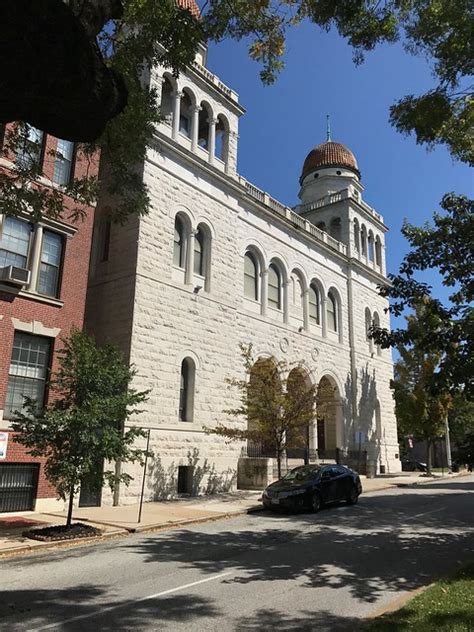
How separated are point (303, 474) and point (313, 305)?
15711mm

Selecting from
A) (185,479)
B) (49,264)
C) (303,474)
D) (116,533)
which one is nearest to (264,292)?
(185,479)

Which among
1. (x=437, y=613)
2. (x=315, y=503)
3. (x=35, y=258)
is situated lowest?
(x=437, y=613)

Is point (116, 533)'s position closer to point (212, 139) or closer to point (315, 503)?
point (315, 503)

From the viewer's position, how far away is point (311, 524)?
1431cm

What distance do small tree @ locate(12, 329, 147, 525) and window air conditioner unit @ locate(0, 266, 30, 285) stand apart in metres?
2.87

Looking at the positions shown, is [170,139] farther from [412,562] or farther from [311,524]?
[412,562]

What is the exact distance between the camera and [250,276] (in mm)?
27297

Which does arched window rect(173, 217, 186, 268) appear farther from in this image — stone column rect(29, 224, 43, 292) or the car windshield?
the car windshield

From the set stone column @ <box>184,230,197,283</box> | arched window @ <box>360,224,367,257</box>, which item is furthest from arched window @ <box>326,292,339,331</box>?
stone column @ <box>184,230,197,283</box>

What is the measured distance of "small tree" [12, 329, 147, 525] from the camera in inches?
486

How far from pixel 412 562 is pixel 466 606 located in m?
3.73

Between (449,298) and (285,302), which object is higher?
(285,302)

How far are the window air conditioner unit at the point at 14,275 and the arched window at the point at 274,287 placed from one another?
595 inches

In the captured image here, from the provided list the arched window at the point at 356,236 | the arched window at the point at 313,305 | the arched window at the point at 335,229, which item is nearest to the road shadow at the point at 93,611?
the arched window at the point at 313,305
